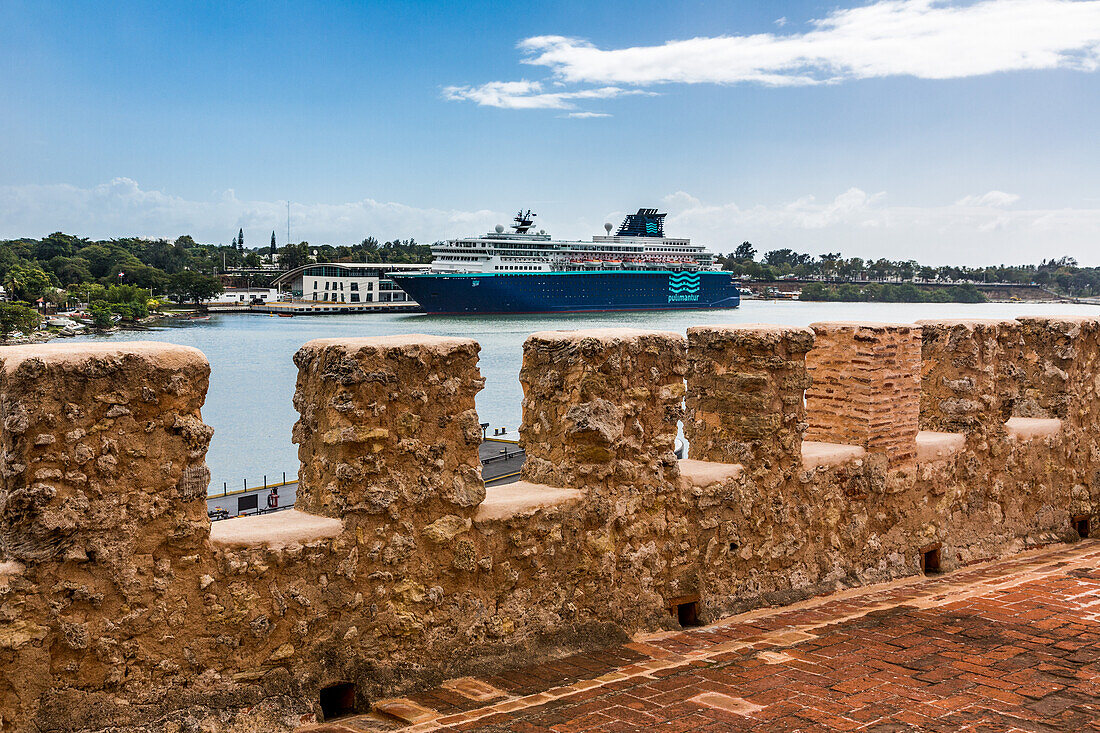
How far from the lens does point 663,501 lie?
198 inches

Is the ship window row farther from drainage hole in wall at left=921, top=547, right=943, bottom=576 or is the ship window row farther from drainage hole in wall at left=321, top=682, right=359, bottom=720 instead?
drainage hole in wall at left=321, top=682, right=359, bottom=720

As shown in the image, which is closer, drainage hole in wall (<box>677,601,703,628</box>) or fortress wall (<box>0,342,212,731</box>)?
fortress wall (<box>0,342,212,731</box>)

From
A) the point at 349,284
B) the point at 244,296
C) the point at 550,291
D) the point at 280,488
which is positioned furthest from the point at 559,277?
the point at 280,488

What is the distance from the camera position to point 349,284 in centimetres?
5938

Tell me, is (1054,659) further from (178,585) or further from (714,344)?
(178,585)

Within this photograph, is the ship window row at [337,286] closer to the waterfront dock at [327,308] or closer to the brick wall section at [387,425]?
the waterfront dock at [327,308]

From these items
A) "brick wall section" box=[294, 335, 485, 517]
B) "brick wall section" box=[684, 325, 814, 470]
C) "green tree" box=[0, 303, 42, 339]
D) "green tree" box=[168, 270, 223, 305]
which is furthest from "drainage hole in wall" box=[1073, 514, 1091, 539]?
"green tree" box=[168, 270, 223, 305]

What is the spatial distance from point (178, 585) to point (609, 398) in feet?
6.92

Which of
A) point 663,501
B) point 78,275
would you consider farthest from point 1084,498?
point 78,275

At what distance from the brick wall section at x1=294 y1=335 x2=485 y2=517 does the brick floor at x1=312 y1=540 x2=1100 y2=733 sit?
0.84 m

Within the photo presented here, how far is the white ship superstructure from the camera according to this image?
205 ft

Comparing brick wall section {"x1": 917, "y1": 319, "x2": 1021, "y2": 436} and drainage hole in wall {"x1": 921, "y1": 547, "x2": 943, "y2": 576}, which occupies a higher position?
brick wall section {"x1": 917, "y1": 319, "x2": 1021, "y2": 436}

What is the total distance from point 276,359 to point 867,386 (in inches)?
1359

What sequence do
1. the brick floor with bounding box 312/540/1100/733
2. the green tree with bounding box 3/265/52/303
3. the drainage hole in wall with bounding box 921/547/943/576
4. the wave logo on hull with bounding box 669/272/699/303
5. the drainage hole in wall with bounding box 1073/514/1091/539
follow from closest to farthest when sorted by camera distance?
the brick floor with bounding box 312/540/1100/733 → the drainage hole in wall with bounding box 921/547/943/576 → the drainage hole in wall with bounding box 1073/514/1091/539 → the green tree with bounding box 3/265/52/303 → the wave logo on hull with bounding box 669/272/699/303
